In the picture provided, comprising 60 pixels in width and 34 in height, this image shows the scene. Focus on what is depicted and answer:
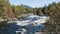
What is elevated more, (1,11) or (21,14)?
(1,11)

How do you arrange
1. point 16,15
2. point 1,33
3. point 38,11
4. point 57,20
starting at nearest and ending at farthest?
1. point 57,20
2. point 1,33
3. point 16,15
4. point 38,11

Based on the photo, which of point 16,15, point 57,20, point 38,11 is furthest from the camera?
point 38,11

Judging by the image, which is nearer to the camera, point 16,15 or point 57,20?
point 57,20

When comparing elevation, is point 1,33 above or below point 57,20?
below

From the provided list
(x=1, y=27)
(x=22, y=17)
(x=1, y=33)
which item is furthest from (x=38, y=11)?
(x=1, y=33)

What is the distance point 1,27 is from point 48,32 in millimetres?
3207

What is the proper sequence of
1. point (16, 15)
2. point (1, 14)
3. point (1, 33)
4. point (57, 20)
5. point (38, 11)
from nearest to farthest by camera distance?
point (57, 20)
point (1, 33)
point (1, 14)
point (16, 15)
point (38, 11)

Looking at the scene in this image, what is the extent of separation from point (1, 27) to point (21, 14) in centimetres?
815

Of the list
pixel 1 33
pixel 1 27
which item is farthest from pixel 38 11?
pixel 1 33

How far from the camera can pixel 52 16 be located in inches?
362

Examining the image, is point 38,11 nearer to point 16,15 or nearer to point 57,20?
point 16,15

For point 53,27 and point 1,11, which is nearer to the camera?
point 53,27

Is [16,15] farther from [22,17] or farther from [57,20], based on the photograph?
[57,20]

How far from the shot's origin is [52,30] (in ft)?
30.5
